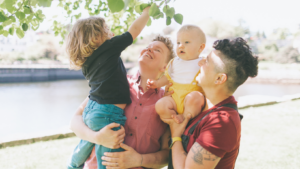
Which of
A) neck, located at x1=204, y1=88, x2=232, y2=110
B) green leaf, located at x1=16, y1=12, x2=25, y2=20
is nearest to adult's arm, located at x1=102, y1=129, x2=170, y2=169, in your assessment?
neck, located at x1=204, y1=88, x2=232, y2=110

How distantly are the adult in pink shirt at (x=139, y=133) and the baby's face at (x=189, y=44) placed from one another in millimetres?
336

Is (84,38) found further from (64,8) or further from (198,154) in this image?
(64,8)

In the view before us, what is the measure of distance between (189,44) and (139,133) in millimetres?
808

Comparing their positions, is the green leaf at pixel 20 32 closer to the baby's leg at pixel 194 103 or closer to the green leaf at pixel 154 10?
the green leaf at pixel 154 10

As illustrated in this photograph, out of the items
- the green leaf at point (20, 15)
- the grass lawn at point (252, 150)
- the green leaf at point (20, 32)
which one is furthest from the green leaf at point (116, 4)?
the grass lawn at point (252, 150)

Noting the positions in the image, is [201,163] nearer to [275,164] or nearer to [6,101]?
[275,164]

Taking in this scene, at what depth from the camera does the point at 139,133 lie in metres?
1.70

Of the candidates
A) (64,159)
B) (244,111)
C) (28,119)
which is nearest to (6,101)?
(28,119)

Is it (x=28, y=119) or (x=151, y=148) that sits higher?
(x=151, y=148)

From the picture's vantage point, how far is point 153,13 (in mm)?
1487

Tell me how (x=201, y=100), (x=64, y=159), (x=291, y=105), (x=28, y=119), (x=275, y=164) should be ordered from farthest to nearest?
1. (x=28, y=119)
2. (x=291, y=105)
3. (x=64, y=159)
4. (x=275, y=164)
5. (x=201, y=100)

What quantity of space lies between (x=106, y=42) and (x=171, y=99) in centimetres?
68

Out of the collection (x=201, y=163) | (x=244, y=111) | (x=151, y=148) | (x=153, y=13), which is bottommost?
(x=244, y=111)

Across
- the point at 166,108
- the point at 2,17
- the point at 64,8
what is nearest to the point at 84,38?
the point at 2,17
